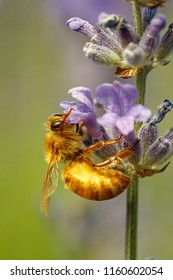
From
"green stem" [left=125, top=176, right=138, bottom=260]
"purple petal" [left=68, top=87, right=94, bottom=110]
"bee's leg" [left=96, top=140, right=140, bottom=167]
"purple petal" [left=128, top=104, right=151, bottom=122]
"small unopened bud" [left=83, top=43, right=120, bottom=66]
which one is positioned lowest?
"green stem" [left=125, top=176, right=138, bottom=260]

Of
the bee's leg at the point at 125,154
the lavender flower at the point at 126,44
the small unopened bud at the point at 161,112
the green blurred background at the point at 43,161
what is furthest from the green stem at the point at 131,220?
the green blurred background at the point at 43,161

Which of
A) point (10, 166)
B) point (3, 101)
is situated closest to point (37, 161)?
point (10, 166)

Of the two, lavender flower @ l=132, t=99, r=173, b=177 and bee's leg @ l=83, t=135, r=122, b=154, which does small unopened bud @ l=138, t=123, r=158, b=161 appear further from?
bee's leg @ l=83, t=135, r=122, b=154

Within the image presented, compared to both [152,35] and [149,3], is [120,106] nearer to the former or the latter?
[152,35]

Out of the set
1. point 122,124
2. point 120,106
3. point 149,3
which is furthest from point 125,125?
point 149,3

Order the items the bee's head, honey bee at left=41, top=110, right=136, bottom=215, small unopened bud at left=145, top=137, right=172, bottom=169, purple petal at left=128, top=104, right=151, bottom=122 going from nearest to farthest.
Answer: purple petal at left=128, top=104, right=151, bottom=122 < honey bee at left=41, top=110, right=136, bottom=215 < small unopened bud at left=145, top=137, right=172, bottom=169 < the bee's head

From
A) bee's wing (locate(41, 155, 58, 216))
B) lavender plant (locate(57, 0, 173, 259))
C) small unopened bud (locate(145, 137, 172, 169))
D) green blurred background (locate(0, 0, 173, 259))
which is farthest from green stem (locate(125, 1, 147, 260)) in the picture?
green blurred background (locate(0, 0, 173, 259))

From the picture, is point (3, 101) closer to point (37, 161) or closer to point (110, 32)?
point (37, 161)
